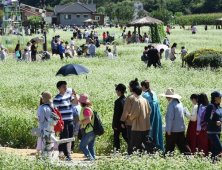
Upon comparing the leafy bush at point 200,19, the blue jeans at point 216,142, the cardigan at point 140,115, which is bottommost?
the blue jeans at point 216,142

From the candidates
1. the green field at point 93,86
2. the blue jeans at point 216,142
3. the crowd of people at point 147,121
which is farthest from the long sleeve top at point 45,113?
the blue jeans at point 216,142

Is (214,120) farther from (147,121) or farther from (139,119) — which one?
(139,119)

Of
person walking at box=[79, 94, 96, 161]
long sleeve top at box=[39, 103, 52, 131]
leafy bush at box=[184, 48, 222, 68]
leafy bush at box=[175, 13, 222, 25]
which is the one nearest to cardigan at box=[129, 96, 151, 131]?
Answer: person walking at box=[79, 94, 96, 161]

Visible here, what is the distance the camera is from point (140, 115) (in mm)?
9797

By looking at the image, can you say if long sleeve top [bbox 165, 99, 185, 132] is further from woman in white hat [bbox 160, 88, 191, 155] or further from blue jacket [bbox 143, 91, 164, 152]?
blue jacket [bbox 143, 91, 164, 152]

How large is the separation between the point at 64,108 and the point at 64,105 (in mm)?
71

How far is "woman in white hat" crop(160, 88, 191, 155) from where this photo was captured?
32.5ft

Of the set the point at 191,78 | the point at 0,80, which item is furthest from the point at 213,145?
the point at 0,80

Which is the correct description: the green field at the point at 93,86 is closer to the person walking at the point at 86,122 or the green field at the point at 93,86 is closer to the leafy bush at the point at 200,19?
the person walking at the point at 86,122

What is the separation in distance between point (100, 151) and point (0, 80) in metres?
9.15

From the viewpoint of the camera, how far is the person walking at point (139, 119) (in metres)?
9.74

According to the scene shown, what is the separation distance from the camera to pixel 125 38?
46.8 metres

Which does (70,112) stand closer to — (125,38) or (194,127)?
(194,127)

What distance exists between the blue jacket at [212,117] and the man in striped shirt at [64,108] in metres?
2.81
